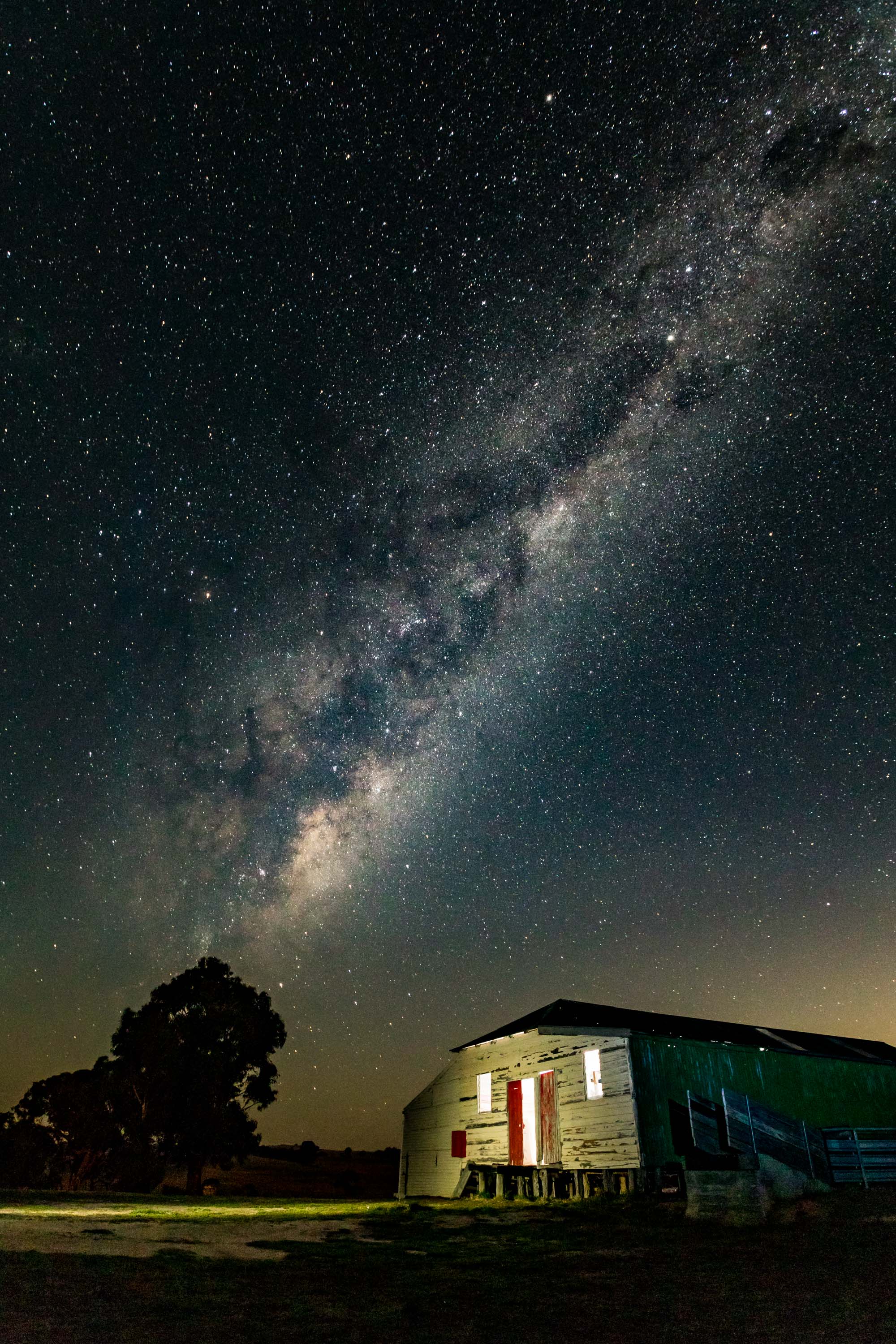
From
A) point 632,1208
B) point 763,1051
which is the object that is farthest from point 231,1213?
point 763,1051

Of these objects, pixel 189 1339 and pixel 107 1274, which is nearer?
pixel 189 1339

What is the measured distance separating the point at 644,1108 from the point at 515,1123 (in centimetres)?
A: 529

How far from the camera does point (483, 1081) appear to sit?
24.3 metres

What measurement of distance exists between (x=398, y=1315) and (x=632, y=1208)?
12013mm

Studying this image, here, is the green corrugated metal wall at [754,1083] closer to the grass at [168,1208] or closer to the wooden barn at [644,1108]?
the wooden barn at [644,1108]

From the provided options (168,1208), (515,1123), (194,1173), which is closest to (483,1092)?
(515,1123)

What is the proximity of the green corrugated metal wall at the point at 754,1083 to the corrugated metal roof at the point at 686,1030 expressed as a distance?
0.26 metres

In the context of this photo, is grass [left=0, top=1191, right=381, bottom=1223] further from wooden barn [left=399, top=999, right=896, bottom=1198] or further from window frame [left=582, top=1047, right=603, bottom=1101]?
window frame [left=582, top=1047, right=603, bottom=1101]

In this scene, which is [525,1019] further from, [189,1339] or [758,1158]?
[189,1339]

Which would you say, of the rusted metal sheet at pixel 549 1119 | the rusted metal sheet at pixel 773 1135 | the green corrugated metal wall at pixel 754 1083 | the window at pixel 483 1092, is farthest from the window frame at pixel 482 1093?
the rusted metal sheet at pixel 773 1135

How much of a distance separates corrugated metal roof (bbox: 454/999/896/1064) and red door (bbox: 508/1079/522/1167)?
4.79ft

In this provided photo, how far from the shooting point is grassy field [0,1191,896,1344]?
5949 millimetres

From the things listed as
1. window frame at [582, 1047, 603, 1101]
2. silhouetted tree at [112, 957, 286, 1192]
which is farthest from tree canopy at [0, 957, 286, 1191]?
window frame at [582, 1047, 603, 1101]

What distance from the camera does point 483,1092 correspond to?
79.5 feet
